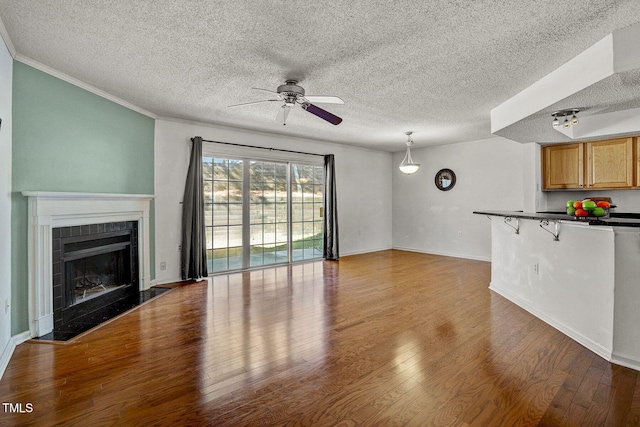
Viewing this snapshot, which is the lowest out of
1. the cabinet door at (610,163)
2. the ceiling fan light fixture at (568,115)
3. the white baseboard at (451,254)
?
the white baseboard at (451,254)

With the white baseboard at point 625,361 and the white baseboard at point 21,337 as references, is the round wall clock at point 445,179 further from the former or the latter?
the white baseboard at point 21,337

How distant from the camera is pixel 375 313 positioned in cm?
353

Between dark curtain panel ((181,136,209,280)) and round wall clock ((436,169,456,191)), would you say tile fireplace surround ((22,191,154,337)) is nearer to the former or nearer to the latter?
dark curtain panel ((181,136,209,280))

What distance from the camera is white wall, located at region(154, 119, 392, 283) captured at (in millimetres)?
4793

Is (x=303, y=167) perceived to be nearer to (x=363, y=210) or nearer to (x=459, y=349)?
(x=363, y=210)

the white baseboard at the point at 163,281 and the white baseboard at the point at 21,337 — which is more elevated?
the white baseboard at the point at 163,281

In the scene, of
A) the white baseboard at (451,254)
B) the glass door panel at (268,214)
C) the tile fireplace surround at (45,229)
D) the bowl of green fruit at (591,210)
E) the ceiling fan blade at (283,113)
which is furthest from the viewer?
the white baseboard at (451,254)

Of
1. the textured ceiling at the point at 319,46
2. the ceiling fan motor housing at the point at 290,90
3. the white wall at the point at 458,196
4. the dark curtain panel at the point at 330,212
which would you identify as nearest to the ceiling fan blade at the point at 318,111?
the ceiling fan motor housing at the point at 290,90

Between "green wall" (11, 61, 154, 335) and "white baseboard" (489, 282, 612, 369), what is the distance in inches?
195

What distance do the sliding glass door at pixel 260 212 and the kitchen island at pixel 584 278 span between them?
3672 mm

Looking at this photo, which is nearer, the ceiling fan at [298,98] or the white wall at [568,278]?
the white wall at [568,278]

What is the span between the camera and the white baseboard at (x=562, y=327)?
2514 mm

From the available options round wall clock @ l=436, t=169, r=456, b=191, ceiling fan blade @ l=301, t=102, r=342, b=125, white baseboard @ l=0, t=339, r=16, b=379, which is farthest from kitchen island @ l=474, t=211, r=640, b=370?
white baseboard @ l=0, t=339, r=16, b=379

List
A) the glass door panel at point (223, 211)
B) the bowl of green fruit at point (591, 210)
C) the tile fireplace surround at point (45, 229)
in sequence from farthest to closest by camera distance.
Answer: the glass door panel at point (223, 211) → the bowl of green fruit at point (591, 210) → the tile fireplace surround at point (45, 229)
